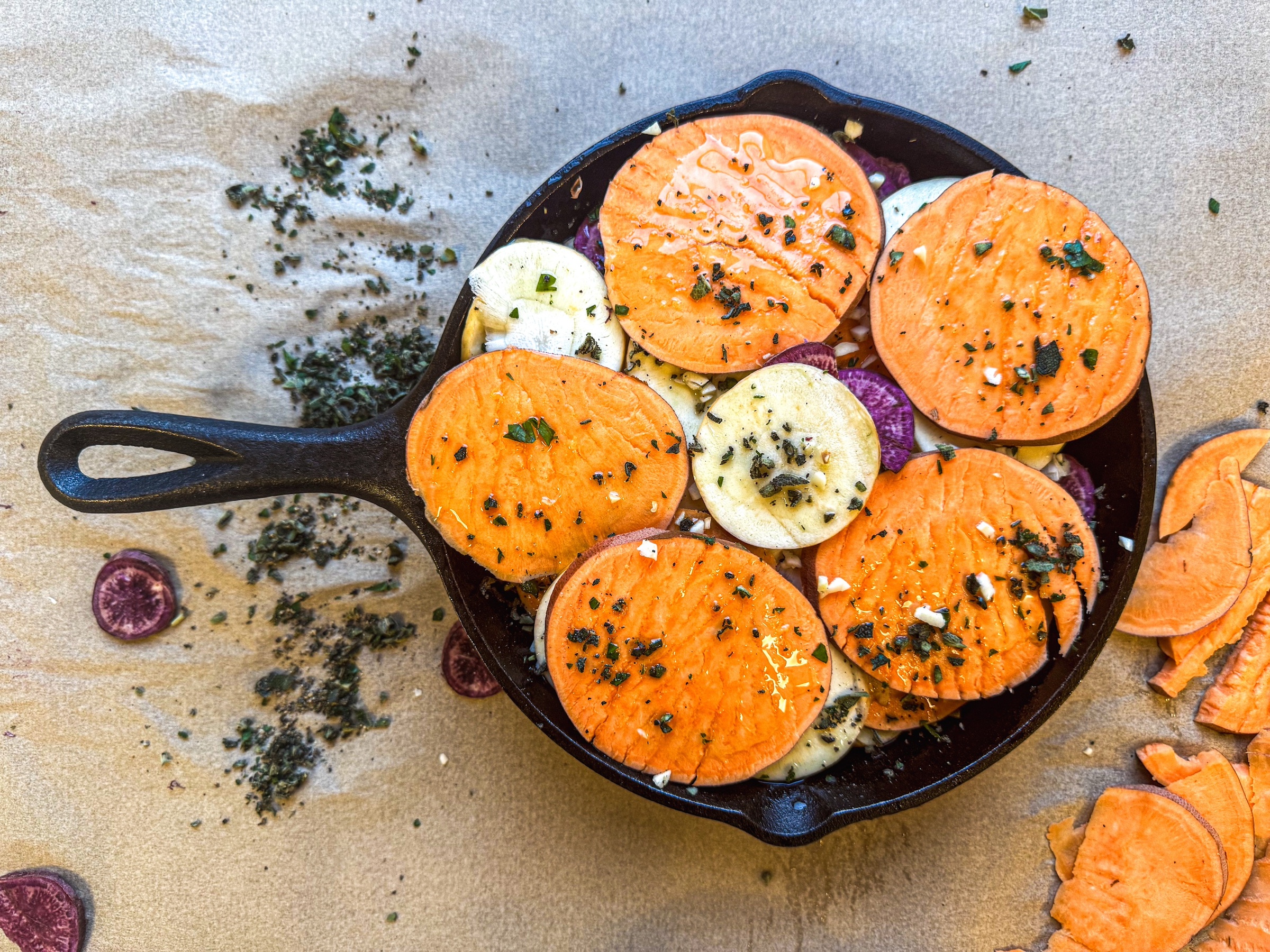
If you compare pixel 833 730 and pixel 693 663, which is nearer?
pixel 693 663

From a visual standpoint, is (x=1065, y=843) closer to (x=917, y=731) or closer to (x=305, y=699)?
(x=917, y=731)

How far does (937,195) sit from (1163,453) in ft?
4.30

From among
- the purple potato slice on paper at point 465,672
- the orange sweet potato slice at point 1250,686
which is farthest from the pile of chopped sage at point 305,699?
the orange sweet potato slice at point 1250,686

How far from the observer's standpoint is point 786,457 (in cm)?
191

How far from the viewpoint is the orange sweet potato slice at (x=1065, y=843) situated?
242cm

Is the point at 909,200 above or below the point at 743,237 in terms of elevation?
above

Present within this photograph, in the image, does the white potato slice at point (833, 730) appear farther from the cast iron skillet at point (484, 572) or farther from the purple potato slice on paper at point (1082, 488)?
the purple potato slice on paper at point (1082, 488)

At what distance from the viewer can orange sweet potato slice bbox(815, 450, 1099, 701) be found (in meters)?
1.94

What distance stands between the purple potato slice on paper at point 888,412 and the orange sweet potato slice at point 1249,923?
1.98 meters

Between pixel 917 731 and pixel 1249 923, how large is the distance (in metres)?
1.43

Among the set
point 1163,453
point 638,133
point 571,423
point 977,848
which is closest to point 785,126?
point 638,133

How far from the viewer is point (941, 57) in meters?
2.56

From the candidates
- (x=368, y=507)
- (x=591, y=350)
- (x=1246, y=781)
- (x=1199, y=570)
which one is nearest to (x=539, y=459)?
(x=591, y=350)

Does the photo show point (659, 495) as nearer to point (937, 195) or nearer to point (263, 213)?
point (937, 195)
